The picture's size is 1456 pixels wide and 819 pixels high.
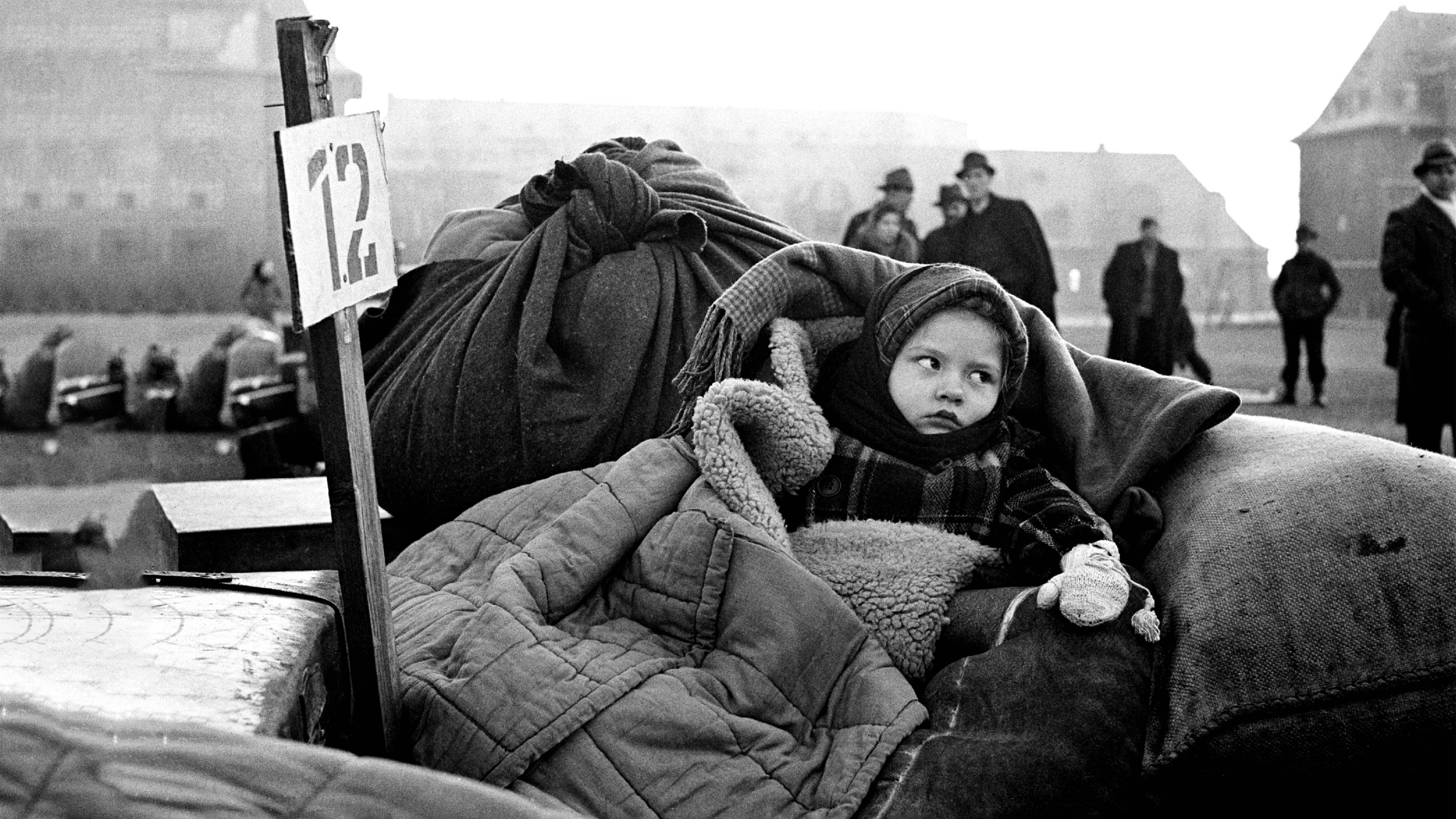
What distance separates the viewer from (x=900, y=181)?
848cm

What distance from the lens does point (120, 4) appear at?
22.8ft

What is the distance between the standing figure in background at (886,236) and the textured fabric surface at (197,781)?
6840 mm

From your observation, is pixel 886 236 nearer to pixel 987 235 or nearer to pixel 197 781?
pixel 987 235

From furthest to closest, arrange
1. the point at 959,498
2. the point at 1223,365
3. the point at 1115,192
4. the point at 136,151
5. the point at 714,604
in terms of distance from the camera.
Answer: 1. the point at 1115,192
2. the point at 1223,365
3. the point at 136,151
4. the point at 959,498
5. the point at 714,604

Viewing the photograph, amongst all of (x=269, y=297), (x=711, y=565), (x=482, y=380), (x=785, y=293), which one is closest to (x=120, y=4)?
(x=269, y=297)

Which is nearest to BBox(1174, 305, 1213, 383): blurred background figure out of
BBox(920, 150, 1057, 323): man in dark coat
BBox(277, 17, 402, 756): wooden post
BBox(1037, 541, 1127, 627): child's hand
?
BBox(920, 150, 1057, 323): man in dark coat

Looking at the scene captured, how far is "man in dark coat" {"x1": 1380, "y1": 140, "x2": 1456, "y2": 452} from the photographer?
268 inches

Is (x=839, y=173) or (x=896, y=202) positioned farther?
(x=839, y=173)

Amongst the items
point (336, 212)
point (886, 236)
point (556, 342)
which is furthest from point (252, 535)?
point (886, 236)

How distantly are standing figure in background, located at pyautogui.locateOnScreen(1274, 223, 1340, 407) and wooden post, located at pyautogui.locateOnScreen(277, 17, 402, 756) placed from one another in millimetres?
9425

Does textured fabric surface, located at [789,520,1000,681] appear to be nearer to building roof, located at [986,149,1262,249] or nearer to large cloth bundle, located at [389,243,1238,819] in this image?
large cloth bundle, located at [389,243,1238,819]

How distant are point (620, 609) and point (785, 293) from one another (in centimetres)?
66

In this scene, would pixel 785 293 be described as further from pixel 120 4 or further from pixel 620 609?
pixel 120 4

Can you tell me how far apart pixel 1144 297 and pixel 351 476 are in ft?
31.8
